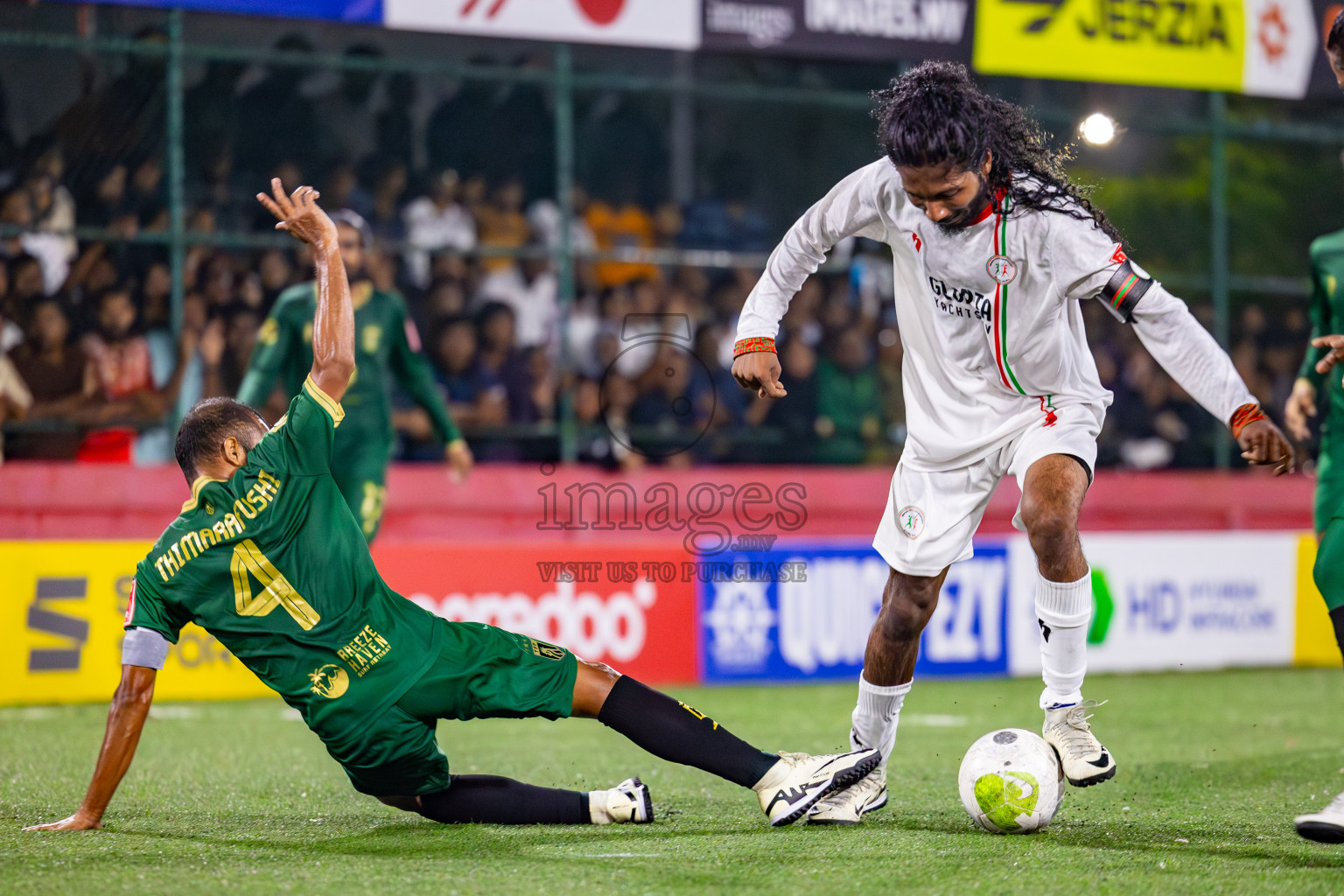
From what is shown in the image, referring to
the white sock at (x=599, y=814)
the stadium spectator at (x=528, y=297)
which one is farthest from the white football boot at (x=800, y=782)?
the stadium spectator at (x=528, y=297)

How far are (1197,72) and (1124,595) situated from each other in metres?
4.51

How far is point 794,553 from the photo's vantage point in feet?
31.2

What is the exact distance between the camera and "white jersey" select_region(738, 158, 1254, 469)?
436 cm

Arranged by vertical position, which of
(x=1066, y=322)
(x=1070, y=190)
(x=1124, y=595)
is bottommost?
(x=1124, y=595)

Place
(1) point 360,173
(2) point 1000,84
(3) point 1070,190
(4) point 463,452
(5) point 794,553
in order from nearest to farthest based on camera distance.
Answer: (3) point 1070,190
(4) point 463,452
(5) point 794,553
(1) point 360,173
(2) point 1000,84

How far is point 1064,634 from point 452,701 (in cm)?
176

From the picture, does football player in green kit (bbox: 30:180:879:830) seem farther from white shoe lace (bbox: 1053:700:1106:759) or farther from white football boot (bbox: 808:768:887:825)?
white shoe lace (bbox: 1053:700:1106:759)

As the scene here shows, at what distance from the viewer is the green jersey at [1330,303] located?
6.18 meters

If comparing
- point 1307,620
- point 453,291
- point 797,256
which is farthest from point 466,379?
point 797,256

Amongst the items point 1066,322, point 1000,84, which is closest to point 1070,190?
point 1066,322

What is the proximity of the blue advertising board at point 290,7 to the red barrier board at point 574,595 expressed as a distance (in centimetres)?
338

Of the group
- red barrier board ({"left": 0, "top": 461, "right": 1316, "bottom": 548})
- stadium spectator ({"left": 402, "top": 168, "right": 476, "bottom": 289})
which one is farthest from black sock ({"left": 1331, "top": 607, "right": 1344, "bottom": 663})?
stadium spectator ({"left": 402, "top": 168, "right": 476, "bottom": 289})

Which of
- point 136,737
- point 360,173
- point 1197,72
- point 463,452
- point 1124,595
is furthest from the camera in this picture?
point 1197,72

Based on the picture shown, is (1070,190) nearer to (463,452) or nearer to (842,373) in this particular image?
(463,452)
